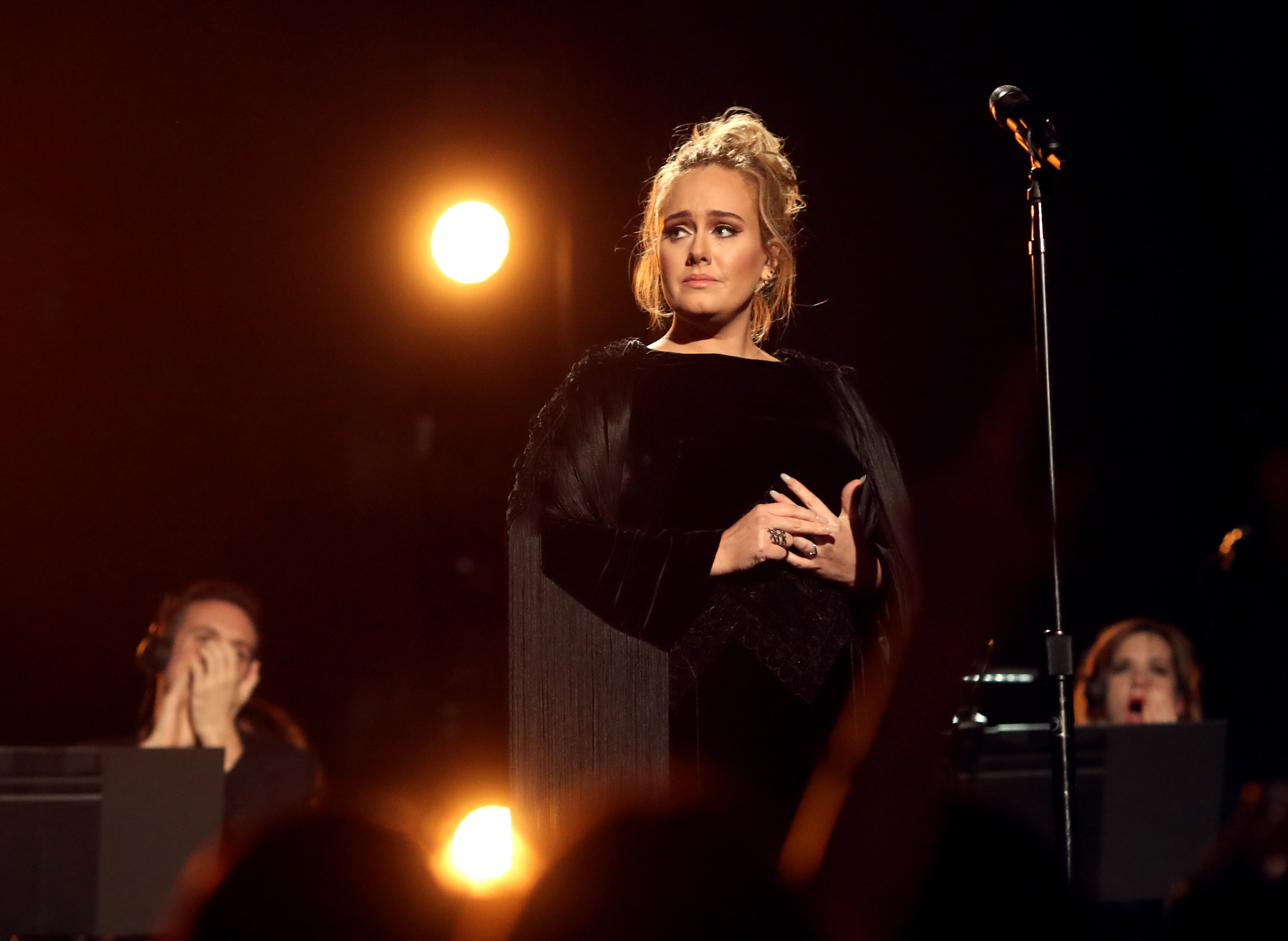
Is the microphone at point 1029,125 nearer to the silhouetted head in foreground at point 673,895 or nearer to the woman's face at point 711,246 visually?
the woman's face at point 711,246

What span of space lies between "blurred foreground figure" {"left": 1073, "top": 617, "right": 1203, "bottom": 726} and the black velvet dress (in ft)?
4.86

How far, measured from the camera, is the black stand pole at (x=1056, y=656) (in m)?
1.86

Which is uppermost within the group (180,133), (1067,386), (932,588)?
(180,133)

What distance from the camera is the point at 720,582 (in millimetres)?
1991

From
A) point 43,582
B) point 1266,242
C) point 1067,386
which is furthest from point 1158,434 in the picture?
point 43,582

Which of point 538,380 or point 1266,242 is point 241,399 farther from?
point 1266,242

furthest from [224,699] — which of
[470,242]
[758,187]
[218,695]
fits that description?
[758,187]

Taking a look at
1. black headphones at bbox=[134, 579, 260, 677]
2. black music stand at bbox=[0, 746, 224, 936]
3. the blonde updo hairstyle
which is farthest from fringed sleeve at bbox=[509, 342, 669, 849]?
black headphones at bbox=[134, 579, 260, 677]

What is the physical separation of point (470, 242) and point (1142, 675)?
2.33 meters

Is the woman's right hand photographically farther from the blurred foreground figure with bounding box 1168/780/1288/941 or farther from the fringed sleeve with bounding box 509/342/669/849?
the blurred foreground figure with bounding box 1168/780/1288/941

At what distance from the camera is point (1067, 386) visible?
373 cm

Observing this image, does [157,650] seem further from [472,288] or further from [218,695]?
[472,288]

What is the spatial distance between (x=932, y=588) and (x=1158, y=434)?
1953mm

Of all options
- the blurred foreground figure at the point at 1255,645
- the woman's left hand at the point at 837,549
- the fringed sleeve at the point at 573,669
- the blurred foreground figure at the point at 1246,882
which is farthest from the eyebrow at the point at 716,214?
the blurred foreground figure at the point at 1255,645
